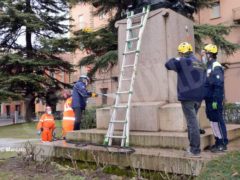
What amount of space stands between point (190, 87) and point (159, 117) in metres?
1.49

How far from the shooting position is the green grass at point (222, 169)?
4640mm

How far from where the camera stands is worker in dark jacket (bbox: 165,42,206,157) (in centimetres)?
553

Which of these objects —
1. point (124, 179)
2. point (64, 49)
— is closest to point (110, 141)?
point (124, 179)

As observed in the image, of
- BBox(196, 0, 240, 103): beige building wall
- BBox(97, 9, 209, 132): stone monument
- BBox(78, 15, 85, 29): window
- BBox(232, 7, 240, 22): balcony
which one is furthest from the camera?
BBox(78, 15, 85, 29): window

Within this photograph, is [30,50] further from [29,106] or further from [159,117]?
[159,117]

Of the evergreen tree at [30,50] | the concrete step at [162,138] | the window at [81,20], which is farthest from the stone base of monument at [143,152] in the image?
the window at [81,20]

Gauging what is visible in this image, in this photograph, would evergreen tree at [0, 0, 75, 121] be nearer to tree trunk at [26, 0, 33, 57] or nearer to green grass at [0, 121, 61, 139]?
tree trunk at [26, 0, 33, 57]

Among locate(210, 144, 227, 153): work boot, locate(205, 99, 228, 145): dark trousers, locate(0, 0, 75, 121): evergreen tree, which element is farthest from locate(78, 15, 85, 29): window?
locate(210, 144, 227, 153): work boot

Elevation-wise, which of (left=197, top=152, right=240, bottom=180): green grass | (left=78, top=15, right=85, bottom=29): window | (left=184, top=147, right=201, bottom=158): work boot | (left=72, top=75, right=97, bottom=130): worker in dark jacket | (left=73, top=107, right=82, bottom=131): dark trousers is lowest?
(left=197, top=152, right=240, bottom=180): green grass

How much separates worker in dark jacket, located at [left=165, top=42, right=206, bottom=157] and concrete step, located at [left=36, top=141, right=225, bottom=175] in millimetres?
355

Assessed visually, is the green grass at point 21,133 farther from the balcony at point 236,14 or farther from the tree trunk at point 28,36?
the balcony at point 236,14

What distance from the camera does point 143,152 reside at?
5.82 m

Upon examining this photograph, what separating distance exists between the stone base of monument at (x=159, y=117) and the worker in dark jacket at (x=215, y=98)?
715mm

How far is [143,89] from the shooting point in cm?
778
